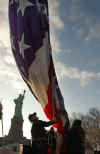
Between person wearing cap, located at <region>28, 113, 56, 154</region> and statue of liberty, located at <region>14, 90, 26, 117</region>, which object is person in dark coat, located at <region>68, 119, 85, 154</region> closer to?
person wearing cap, located at <region>28, 113, 56, 154</region>

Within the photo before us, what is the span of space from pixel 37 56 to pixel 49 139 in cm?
265

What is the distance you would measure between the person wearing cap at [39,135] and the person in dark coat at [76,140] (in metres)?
0.64

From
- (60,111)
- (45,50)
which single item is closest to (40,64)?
(45,50)

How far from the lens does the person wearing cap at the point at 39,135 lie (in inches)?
213

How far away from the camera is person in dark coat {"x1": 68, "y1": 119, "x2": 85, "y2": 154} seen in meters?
5.45

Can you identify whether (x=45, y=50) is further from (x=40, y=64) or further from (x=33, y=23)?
(x=33, y=23)

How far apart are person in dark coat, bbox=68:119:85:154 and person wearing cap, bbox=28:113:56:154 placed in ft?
2.10

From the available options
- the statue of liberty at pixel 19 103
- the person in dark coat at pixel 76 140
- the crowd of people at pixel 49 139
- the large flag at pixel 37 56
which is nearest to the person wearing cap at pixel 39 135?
the crowd of people at pixel 49 139

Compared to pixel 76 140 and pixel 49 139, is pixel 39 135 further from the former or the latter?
pixel 76 140

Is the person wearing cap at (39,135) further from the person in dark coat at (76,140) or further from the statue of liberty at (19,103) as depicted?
the statue of liberty at (19,103)

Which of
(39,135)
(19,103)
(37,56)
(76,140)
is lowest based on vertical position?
(76,140)

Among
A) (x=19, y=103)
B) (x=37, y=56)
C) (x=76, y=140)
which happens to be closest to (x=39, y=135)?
(x=76, y=140)

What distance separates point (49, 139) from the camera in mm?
5746

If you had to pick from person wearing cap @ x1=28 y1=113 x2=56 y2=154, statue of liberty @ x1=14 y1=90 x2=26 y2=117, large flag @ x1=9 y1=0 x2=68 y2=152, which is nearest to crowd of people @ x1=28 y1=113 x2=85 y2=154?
person wearing cap @ x1=28 y1=113 x2=56 y2=154
